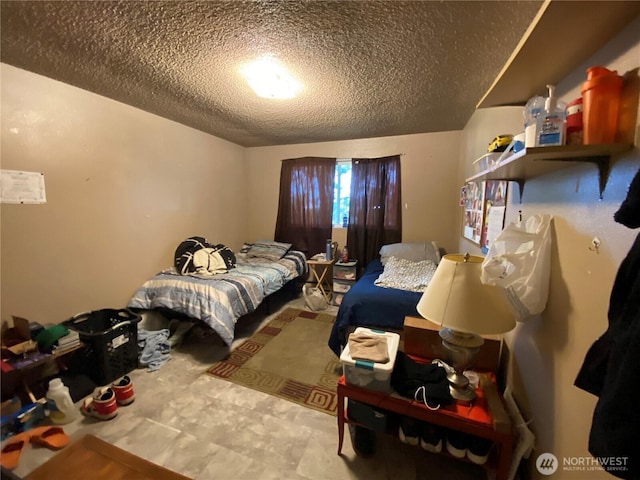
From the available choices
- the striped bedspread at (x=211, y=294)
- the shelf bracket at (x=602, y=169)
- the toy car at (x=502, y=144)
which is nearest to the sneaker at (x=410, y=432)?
the shelf bracket at (x=602, y=169)

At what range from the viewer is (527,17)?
1.23m

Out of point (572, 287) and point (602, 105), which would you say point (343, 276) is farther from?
point (602, 105)

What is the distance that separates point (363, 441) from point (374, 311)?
3.03ft

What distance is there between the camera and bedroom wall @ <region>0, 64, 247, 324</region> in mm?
1824

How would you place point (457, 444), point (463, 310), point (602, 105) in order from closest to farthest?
point (602, 105) < point (463, 310) < point (457, 444)

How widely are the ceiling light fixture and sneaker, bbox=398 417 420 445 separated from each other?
2.21m

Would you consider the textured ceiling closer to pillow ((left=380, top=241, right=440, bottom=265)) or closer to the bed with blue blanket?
pillow ((left=380, top=241, right=440, bottom=265))

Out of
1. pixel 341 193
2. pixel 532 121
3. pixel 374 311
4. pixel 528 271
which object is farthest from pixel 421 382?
pixel 341 193

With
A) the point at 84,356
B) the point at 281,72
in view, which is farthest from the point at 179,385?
the point at 281,72

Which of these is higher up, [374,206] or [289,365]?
[374,206]

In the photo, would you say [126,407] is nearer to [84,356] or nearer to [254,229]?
[84,356]

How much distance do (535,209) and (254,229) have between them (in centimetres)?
382

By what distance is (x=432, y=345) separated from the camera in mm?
1541

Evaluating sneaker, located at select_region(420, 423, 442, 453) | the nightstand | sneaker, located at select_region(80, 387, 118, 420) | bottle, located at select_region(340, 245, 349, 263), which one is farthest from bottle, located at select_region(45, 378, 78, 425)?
bottle, located at select_region(340, 245, 349, 263)
